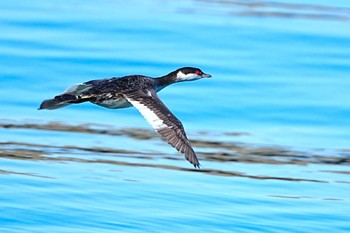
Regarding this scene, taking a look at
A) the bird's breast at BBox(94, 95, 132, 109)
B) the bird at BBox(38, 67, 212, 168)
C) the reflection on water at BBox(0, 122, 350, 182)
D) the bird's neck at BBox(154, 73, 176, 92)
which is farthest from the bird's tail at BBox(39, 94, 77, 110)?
the reflection on water at BBox(0, 122, 350, 182)

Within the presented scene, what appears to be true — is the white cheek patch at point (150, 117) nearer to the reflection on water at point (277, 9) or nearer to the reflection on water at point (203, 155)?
the reflection on water at point (203, 155)

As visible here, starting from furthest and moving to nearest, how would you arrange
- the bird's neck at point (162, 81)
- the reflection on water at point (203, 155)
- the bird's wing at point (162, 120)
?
the reflection on water at point (203, 155) < the bird's neck at point (162, 81) < the bird's wing at point (162, 120)

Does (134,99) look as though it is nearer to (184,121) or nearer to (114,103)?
(114,103)

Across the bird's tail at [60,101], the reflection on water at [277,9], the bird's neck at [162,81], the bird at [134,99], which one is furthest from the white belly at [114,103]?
the reflection on water at [277,9]

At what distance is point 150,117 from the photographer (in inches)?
329

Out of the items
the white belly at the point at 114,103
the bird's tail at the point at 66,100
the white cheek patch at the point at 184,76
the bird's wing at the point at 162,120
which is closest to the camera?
the bird's wing at the point at 162,120

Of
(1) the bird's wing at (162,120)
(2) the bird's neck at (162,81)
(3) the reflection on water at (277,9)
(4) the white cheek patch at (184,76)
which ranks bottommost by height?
(1) the bird's wing at (162,120)

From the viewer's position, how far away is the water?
9461 millimetres

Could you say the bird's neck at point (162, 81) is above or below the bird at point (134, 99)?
above

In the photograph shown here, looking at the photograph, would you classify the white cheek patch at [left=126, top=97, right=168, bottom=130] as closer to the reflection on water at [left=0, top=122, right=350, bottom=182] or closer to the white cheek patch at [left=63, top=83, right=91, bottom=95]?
the white cheek patch at [left=63, top=83, right=91, bottom=95]

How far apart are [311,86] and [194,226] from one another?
544 cm

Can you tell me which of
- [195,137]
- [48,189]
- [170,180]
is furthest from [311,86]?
[48,189]

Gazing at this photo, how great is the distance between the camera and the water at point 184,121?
946 centimetres

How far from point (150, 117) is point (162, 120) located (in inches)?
4.1
